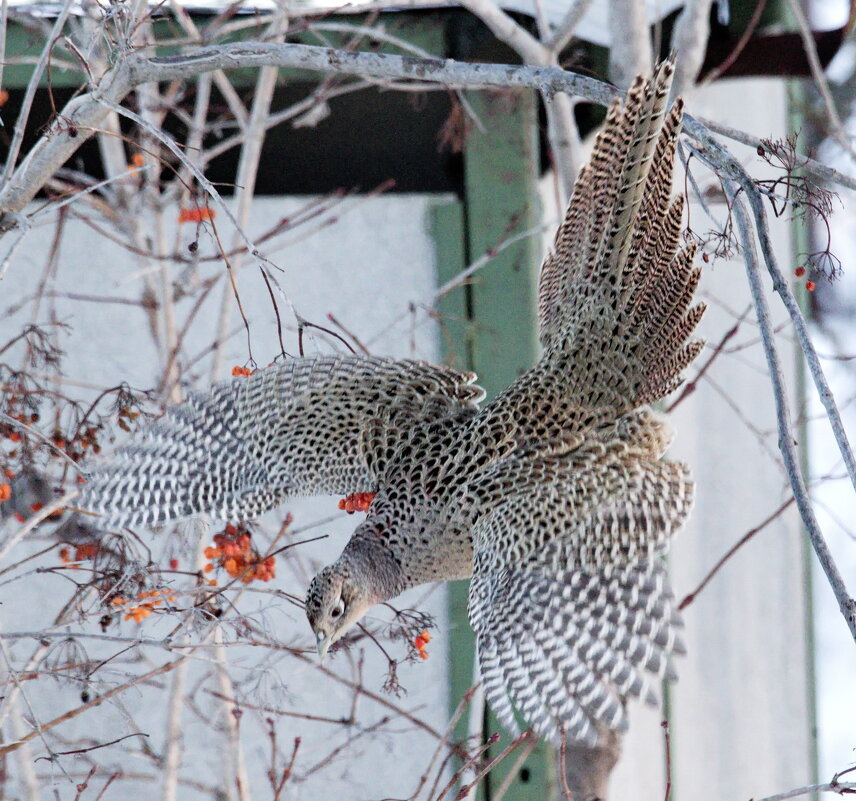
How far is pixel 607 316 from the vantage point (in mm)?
2797

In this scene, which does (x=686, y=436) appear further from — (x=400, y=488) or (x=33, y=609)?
(x=33, y=609)

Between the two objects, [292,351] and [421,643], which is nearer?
[421,643]

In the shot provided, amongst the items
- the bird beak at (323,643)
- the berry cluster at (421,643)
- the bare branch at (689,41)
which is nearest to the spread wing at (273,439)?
the bird beak at (323,643)

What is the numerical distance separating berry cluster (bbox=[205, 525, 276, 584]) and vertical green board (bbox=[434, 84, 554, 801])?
1666mm

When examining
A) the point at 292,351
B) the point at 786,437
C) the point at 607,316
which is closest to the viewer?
the point at 786,437

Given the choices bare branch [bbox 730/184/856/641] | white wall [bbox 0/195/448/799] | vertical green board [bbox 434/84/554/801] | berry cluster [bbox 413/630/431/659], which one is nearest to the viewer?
bare branch [bbox 730/184/856/641]

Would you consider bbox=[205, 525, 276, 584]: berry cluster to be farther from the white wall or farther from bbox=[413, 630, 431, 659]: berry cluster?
the white wall

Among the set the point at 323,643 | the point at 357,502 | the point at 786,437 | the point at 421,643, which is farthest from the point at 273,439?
the point at 786,437

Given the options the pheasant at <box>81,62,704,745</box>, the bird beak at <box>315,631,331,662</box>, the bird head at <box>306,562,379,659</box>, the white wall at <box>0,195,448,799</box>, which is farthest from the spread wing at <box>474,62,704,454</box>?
the white wall at <box>0,195,448,799</box>

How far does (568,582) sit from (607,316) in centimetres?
66

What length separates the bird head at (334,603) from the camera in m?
2.53

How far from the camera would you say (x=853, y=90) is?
23.4 ft

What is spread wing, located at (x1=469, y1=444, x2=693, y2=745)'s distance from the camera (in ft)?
8.14

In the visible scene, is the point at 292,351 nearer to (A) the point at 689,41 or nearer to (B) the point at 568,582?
(A) the point at 689,41
